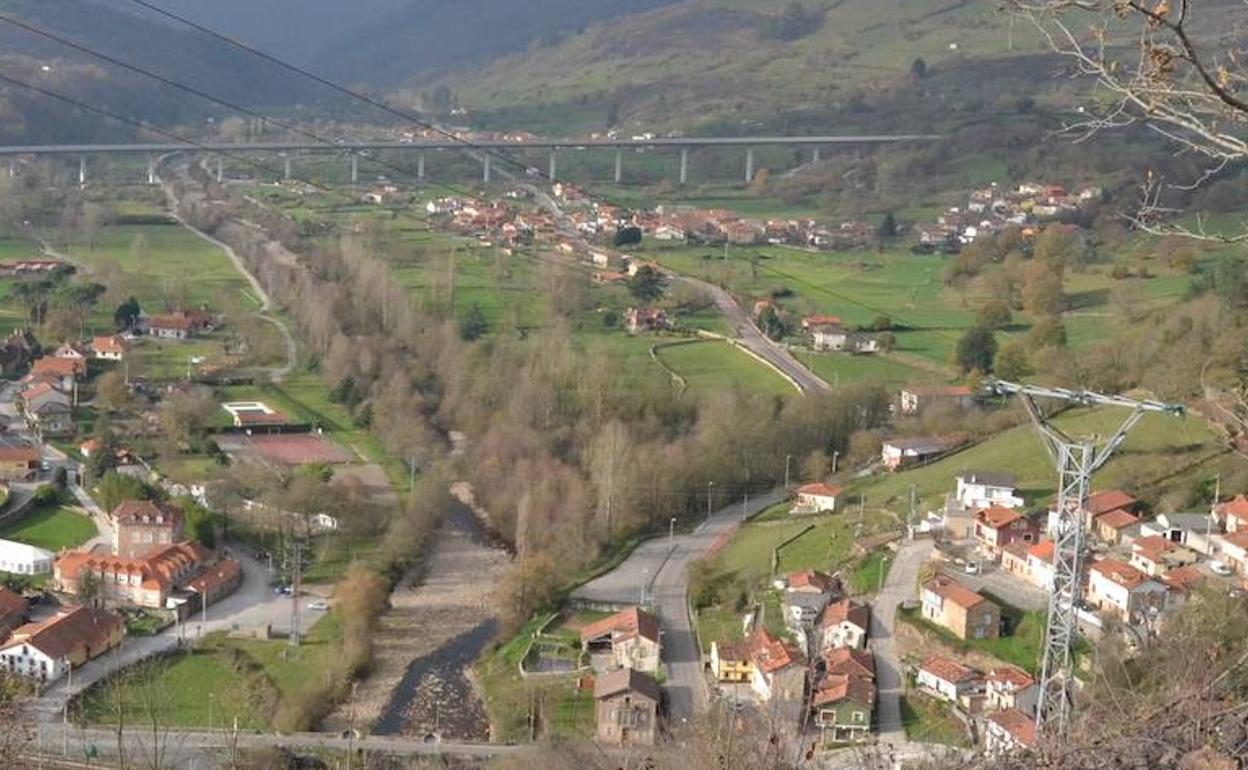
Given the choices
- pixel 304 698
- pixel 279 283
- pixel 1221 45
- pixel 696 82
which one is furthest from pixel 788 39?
pixel 1221 45

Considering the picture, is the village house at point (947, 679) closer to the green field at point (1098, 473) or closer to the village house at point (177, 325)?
the green field at point (1098, 473)

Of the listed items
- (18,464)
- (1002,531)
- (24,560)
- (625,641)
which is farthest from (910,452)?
(18,464)

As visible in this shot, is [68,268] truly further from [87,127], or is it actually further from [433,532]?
[87,127]

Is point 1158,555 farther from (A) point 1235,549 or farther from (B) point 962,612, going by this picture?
A: (B) point 962,612

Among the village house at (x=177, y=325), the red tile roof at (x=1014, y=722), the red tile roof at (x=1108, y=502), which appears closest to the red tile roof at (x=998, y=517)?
the red tile roof at (x=1108, y=502)

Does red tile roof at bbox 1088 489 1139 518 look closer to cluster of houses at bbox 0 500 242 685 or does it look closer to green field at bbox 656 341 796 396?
green field at bbox 656 341 796 396
